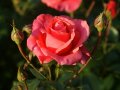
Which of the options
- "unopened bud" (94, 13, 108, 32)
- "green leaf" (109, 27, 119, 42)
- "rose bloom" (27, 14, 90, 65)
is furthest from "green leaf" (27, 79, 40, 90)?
"green leaf" (109, 27, 119, 42)

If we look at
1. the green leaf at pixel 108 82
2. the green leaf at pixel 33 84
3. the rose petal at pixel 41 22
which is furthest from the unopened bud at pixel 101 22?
the green leaf at pixel 108 82

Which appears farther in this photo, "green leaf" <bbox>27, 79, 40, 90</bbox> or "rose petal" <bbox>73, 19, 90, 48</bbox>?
"green leaf" <bbox>27, 79, 40, 90</bbox>

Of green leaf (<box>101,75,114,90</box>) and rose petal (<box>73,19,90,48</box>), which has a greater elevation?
rose petal (<box>73,19,90,48</box>)

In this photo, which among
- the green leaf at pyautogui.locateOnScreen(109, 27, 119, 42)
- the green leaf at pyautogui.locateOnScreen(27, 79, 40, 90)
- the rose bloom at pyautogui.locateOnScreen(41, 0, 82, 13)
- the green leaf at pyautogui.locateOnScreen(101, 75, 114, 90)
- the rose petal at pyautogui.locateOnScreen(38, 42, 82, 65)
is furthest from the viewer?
the green leaf at pyautogui.locateOnScreen(109, 27, 119, 42)

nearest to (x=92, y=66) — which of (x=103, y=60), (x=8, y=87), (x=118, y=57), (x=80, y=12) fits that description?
(x=103, y=60)

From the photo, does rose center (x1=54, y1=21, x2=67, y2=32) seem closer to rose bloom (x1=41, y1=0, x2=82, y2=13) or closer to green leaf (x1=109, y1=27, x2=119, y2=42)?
rose bloom (x1=41, y1=0, x2=82, y2=13)

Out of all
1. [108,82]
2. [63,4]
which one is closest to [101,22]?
[63,4]
